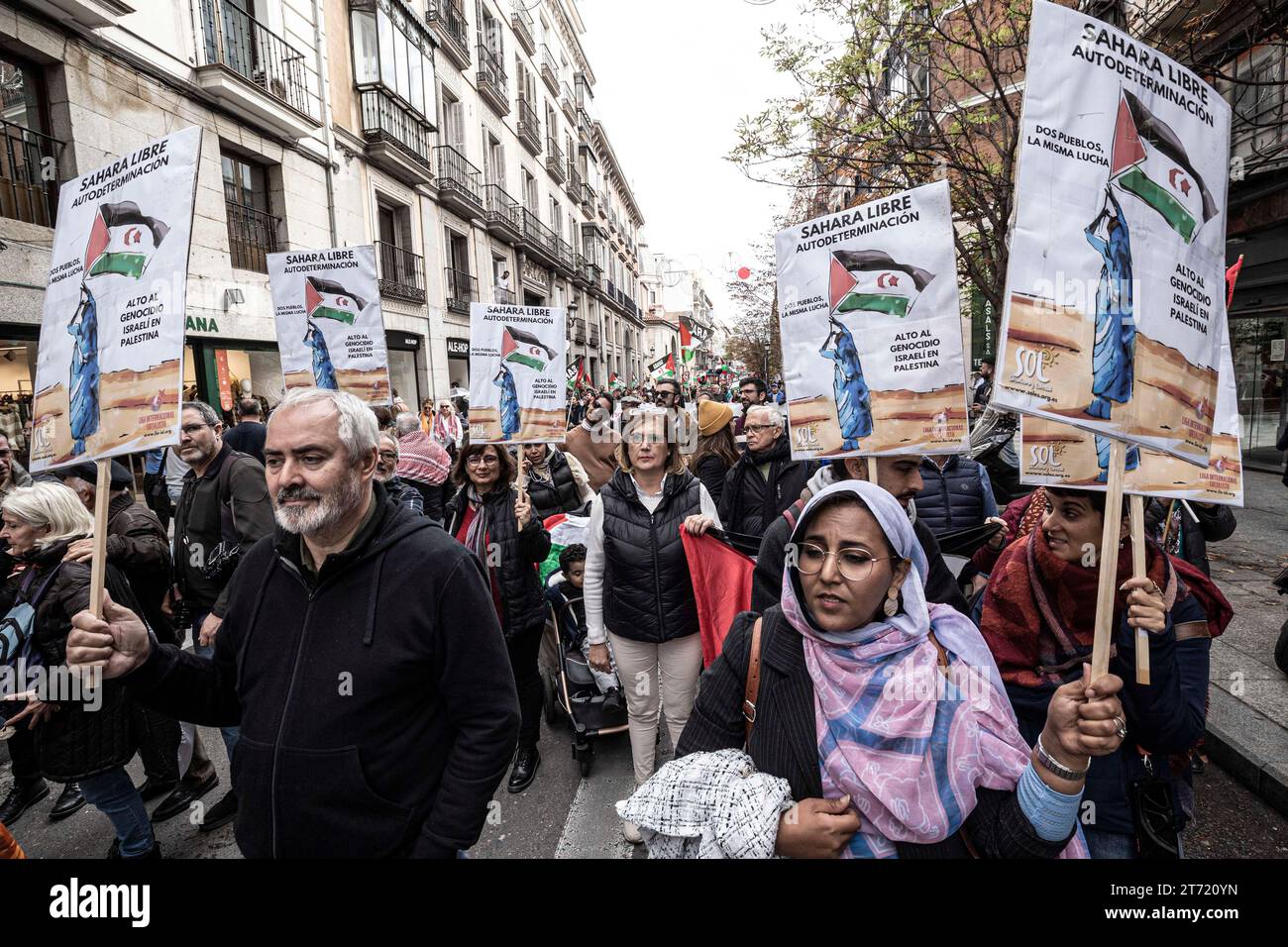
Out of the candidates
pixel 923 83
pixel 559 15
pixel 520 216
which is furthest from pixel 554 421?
pixel 559 15

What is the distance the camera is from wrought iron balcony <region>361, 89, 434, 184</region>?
15.8 m

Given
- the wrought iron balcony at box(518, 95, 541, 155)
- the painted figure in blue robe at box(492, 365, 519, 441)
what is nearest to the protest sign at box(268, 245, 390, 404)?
the painted figure in blue robe at box(492, 365, 519, 441)

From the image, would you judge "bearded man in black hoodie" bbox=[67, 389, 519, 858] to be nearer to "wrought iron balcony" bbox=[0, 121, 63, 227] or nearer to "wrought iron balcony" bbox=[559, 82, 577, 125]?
"wrought iron balcony" bbox=[0, 121, 63, 227]

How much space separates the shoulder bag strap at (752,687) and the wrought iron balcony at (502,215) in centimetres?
2400

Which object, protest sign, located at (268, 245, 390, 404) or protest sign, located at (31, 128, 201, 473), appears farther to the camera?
protest sign, located at (268, 245, 390, 404)

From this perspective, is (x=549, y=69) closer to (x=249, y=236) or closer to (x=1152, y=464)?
(x=249, y=236)

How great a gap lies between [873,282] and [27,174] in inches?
429

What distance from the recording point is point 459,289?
21.3 metres

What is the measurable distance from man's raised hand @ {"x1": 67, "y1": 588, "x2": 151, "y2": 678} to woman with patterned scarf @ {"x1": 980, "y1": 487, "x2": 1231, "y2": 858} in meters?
2.51

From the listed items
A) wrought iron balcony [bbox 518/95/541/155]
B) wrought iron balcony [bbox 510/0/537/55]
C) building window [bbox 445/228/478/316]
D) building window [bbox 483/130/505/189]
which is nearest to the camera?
building window [bbox 445/228/478/316]

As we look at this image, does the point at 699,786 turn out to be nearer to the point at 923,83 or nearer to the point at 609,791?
the point at 609,791

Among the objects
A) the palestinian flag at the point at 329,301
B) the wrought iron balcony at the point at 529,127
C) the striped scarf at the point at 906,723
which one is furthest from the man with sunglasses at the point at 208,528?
the wrought iron balcony at the point at 529,127

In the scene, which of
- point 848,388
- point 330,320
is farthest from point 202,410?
point 848,388

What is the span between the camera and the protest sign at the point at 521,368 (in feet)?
15.1
